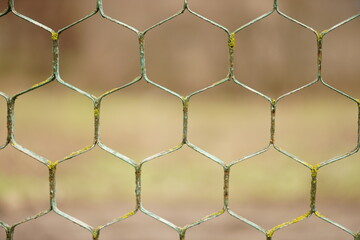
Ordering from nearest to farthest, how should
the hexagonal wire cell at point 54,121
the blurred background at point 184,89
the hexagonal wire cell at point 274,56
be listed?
the blurred background at point 184,89
the hexagonal wire cell at point 54,121
the hexagonal wire cell at point 274,56

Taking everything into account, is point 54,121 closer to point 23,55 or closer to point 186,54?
point 23,55

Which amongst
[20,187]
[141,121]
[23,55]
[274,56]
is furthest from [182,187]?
[23,55]

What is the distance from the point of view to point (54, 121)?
261cm

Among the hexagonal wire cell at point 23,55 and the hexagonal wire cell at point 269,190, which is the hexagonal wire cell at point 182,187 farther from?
the hexagonal wire cell at point 23,55

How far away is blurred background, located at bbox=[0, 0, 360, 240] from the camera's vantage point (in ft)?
7.11

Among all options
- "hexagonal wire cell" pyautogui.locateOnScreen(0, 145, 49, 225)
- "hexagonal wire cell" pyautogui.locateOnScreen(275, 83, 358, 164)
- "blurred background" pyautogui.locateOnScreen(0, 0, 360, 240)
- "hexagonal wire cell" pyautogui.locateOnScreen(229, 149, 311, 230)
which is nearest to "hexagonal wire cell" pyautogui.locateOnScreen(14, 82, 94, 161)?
"blurred background" pyautogui.locateOnScreen(0, 0, 360, 240)

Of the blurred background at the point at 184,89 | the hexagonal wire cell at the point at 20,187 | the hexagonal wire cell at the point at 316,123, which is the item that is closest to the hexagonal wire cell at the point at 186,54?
the blurred background at the point at 184,89

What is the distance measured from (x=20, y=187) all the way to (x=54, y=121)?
2.26 ft

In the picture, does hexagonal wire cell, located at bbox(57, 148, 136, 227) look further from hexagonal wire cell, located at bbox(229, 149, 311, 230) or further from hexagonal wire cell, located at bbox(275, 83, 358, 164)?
hexagonal wire cell, located at bbox(275, 83, 358, 164)

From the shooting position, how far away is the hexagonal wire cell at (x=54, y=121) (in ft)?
7.68

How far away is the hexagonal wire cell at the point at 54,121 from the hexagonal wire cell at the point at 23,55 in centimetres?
9

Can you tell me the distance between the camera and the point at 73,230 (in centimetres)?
160

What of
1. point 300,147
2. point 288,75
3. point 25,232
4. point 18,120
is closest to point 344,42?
point 288,75

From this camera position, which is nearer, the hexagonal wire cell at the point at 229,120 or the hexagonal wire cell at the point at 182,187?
the hexagonal wire cell at the point at 182,187
